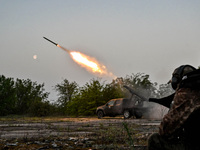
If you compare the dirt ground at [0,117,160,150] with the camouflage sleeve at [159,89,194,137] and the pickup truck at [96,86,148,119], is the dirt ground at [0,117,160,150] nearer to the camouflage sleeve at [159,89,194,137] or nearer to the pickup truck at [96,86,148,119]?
the camouflage sleeve at [159,89,194,137]

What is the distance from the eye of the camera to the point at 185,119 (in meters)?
2.19

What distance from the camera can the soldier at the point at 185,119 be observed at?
2180mm

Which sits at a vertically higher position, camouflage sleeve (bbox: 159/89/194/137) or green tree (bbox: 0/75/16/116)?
green tree (bbox: 0/75/16/116)

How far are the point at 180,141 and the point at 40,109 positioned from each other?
1265 inches

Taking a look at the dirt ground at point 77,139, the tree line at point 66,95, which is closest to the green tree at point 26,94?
the tree line at point 66,95

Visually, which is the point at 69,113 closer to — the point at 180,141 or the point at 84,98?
the point at 84,98

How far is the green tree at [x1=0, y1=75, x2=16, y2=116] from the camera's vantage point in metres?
37.2

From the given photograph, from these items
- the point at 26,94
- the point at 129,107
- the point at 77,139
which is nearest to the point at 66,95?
the point at 26,94

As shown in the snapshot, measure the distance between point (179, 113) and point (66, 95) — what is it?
38.7 meters

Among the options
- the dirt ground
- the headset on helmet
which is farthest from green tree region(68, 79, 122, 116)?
the headset on helmet

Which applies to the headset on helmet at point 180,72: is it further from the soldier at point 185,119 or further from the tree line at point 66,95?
the tree line at point 66,95

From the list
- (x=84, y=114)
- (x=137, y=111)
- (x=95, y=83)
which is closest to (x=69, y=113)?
(x=84, y=114)

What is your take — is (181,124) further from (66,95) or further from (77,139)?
(66,95)

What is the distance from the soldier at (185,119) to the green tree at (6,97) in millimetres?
37348
